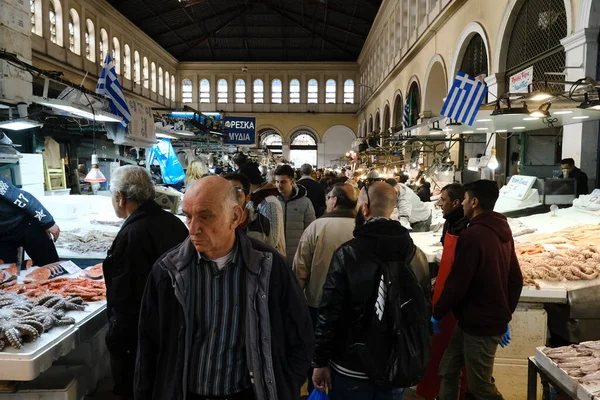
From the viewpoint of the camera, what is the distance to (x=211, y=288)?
6.39ft

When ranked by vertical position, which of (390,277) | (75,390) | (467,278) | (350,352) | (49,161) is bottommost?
(75,390)

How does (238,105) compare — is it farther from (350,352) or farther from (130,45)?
(350,352)

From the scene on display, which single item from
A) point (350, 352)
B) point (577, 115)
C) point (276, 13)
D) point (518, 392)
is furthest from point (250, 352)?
point (276, 13)

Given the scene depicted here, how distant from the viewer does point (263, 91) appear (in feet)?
122

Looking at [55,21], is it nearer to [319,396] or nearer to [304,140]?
[319,396]

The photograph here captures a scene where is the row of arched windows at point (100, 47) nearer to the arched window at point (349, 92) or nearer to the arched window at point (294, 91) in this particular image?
the arched window at point (294, 91)

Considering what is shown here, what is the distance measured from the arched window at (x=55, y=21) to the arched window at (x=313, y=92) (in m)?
21.2

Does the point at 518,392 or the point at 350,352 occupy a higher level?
the point at 350,352

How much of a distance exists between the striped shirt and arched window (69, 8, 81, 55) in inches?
841

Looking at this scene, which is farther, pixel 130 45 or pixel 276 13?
pixel 276 13

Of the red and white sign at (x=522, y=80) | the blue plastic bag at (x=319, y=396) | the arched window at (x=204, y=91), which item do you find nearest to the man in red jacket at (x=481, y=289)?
the blue plastic bag at (x=319, y=396)

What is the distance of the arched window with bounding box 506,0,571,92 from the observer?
8.20 m

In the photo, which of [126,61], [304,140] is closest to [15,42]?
[126,61]

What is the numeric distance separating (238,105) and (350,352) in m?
35.9
